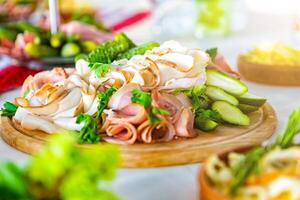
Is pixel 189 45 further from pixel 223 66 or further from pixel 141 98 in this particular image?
pixel 141 98

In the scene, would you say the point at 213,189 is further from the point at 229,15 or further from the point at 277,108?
the point at 229,15

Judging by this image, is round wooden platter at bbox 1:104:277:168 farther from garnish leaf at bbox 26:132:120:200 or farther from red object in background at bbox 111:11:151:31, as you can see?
red object in background at bbox 111:11:151:31

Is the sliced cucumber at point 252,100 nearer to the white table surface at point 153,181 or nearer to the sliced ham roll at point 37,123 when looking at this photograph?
the white table surface at point 153,181

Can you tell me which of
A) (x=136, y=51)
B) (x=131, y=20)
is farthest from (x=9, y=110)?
(x=131, y=20)

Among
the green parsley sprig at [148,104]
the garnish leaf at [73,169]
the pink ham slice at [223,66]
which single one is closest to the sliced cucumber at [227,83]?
the pink ham slice at [223,66]

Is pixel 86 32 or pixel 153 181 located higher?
pixel 153 181

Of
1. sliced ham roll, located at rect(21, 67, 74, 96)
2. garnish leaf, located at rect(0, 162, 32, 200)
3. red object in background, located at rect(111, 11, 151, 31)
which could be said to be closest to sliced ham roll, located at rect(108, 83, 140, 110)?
sliced ham roll, located at rect(21, 67, 74, 96)
